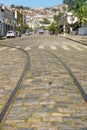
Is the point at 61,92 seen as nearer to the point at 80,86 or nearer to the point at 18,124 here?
the point at 80,86

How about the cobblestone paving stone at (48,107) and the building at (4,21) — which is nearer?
the cobblestone paving stone at (48,107)

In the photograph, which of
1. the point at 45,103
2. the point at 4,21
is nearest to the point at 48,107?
the point at 45,103

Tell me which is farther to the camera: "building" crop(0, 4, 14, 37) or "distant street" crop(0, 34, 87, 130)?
"building" crop(0, 4, 14, 37)

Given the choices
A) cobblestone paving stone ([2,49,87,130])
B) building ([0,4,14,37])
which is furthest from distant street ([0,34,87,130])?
building ([0,4,14,37])

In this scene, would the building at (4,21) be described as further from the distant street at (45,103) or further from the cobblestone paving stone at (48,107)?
the cobblestone paving stone at (48,107)

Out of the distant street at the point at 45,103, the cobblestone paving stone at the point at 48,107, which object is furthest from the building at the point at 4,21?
the cobblestone paving stone at the point at 48,107

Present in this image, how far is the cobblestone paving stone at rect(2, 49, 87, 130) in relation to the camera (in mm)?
5461

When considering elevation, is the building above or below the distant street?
above

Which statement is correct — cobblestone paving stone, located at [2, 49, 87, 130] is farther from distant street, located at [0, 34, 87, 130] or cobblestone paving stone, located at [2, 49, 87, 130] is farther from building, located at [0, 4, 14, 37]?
building, located at [0, 4, 14, 37]

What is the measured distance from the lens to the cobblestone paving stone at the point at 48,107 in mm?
5461

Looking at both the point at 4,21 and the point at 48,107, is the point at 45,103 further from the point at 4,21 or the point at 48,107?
the point at 4,21

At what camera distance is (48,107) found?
21.7 ft

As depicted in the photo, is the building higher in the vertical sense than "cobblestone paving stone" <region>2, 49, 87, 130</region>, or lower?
higher

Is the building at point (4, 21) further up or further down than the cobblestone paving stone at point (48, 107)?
further up
